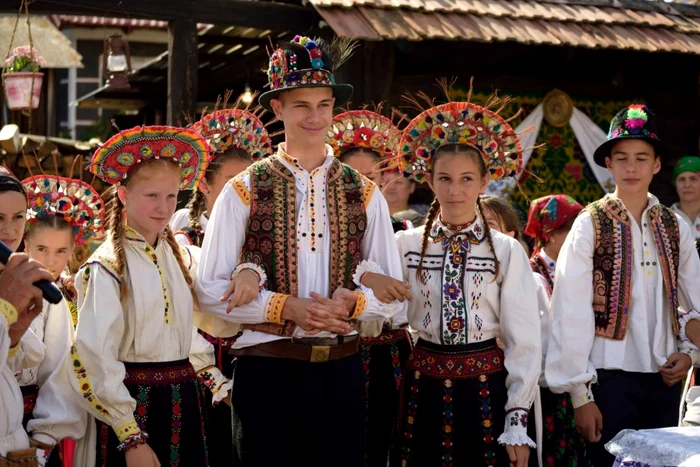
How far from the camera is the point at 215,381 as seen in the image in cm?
439

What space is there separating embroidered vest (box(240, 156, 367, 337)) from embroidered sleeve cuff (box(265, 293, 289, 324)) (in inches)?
3.1

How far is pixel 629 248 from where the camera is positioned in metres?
4.55

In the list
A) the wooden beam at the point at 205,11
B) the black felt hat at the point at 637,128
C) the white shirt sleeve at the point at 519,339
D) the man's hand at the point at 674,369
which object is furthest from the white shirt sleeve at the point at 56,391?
the wooden beam at the point at 205,11

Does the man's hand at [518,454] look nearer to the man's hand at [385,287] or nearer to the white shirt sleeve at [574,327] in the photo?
the white shirt sleeve at [574,327]

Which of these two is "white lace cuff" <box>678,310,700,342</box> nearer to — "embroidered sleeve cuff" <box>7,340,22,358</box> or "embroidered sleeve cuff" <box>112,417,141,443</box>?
"embroidered sleeve cuff" <box>112,417,141,443</box>

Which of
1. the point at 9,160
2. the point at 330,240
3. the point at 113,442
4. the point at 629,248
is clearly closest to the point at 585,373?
the point at 629,248

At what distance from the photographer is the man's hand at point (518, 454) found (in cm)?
401

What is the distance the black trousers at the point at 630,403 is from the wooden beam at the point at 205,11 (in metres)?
5.03

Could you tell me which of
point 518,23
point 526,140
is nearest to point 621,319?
point 518,23

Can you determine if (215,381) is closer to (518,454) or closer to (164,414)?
(164,414)

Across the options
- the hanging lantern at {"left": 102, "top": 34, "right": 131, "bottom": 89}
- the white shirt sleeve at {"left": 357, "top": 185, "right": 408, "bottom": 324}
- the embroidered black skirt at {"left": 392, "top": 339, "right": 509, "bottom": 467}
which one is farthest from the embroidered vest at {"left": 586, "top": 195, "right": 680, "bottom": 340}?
the hanging lantern at {"left": 102, "top": 34, "right": 131, "bottom": 89}

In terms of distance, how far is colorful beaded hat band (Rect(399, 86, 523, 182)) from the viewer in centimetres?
434

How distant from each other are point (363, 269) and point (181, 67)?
5.15 meters

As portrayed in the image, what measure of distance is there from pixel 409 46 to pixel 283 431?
5109 mm
